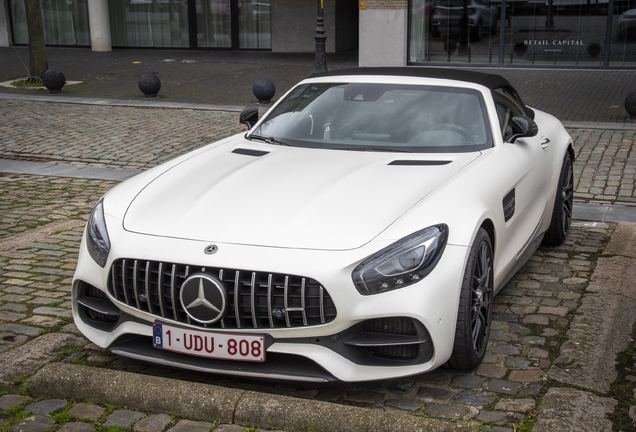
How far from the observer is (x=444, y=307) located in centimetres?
349

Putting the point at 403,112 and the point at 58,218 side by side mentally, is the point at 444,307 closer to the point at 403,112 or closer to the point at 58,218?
the point at 403,112

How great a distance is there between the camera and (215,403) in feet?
11.3

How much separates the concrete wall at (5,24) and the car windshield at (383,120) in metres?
24.8

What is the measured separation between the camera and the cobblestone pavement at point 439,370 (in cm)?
357

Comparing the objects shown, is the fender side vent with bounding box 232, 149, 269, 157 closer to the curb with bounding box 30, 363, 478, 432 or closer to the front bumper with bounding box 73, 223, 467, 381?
the front bumper with bounding box 73, 223, 467, 381

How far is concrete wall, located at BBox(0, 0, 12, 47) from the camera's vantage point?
87.9 feet

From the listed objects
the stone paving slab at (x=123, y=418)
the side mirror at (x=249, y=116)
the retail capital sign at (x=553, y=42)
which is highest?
the side mirror at (x=249, y=116)

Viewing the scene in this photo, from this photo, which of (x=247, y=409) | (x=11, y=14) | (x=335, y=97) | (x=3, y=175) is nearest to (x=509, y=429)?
(x=247, y=409)

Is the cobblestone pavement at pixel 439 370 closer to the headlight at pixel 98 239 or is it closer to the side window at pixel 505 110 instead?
the headlight at pixel 98 239

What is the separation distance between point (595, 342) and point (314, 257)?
1839 mm

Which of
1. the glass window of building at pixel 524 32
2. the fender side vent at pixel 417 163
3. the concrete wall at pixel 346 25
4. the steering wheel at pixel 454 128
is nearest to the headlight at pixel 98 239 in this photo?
the fender side vent at pixel 417 163

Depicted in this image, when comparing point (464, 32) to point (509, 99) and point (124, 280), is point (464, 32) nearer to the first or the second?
point (509, 99)

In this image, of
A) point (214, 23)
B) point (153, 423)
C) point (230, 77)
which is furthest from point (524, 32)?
point (153, 423)

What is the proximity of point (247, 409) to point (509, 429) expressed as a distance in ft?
3.90
